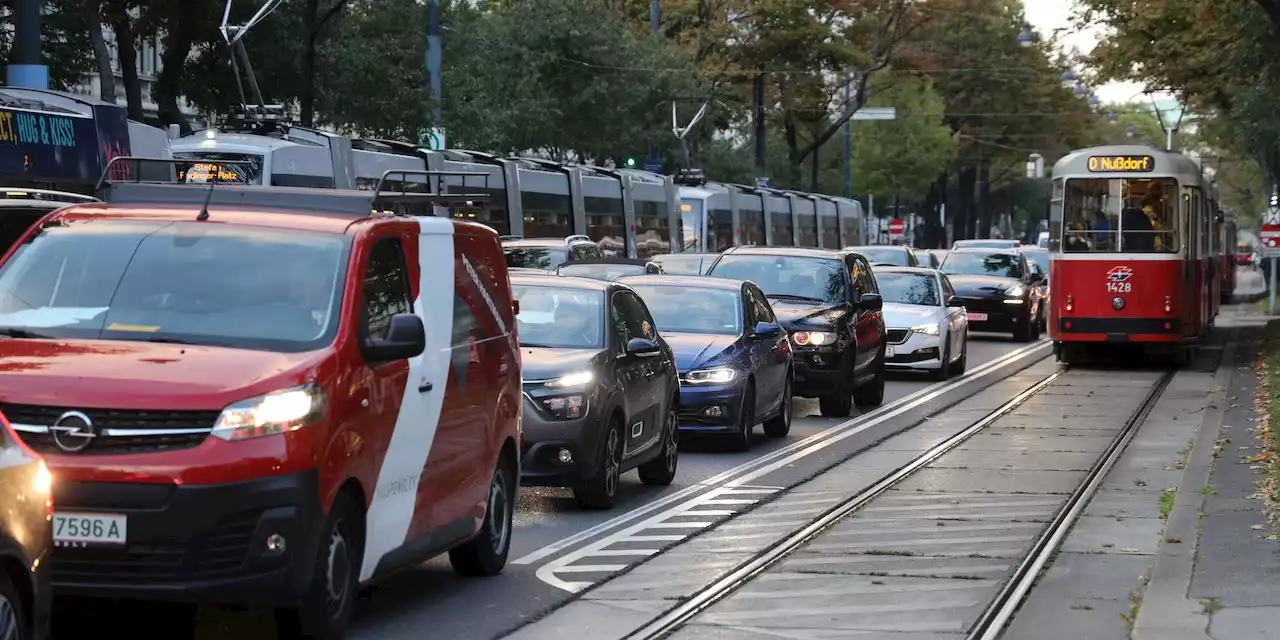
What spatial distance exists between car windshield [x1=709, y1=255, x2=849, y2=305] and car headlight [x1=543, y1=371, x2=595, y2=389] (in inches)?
390

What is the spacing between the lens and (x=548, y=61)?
5500 centimetres

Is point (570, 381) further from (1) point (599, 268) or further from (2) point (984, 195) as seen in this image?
(2) point (984, 195)

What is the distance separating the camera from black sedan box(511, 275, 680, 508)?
12906 millimetres

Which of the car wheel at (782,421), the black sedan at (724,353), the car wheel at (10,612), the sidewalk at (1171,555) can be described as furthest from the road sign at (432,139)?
the car wheel at (10,612)

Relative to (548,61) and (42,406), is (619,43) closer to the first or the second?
(548,61)

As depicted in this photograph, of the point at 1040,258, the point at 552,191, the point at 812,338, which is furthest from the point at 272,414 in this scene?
the point at 1040,258

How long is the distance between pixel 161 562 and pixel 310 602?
2.08 feet

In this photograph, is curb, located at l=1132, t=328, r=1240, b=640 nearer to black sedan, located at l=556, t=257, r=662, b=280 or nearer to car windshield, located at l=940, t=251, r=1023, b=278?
black sedan, located at l=556, t=257, r=662, b=280

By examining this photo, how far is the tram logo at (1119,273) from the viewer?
30.4 metres

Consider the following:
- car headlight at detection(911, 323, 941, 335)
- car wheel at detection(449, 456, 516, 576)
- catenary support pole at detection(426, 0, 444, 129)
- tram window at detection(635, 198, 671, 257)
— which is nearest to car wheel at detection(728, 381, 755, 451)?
car wheel at detection(449, 456, 516, 576)

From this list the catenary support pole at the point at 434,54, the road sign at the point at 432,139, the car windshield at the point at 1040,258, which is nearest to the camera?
the catenary support pole at the point at 434,54

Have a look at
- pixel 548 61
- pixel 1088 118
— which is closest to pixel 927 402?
pixel 548 61

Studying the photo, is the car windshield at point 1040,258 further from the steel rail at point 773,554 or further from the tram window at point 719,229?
the steel rail at point 773,554

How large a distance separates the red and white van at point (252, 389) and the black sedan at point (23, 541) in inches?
35.4
